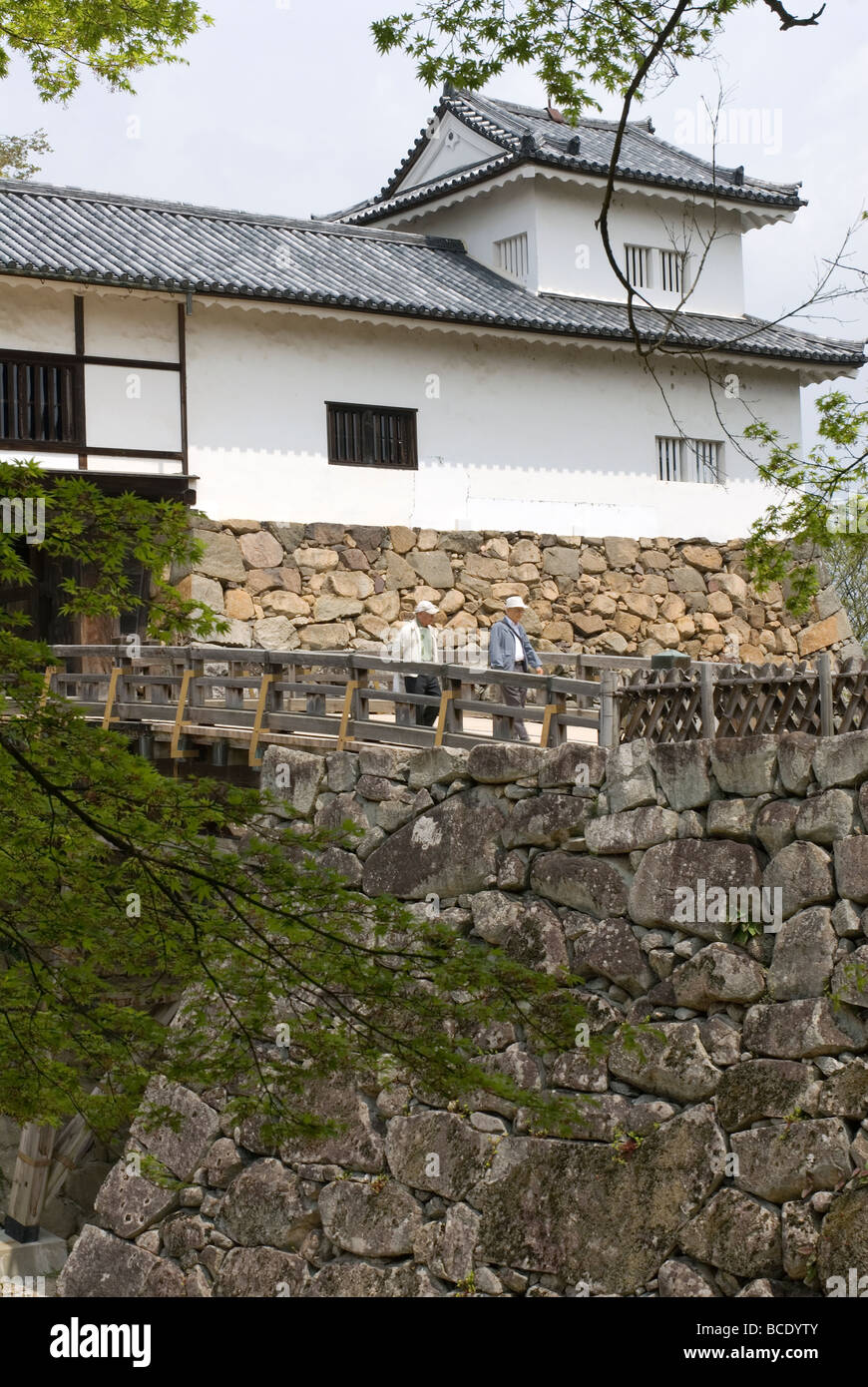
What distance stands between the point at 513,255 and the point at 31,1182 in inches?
576

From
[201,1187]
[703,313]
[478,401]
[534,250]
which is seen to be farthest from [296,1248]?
[703,313]

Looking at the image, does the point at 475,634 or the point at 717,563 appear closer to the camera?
the point at 475,634

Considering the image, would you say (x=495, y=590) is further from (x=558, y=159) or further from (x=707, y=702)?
(x=707, y=702)

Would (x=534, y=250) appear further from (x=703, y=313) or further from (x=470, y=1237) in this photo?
(x=470, y=1237)

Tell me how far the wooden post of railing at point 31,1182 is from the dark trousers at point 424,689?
5736 millimetres

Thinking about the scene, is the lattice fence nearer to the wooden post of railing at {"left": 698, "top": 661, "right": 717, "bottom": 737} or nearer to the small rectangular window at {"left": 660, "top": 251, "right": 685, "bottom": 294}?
the wooden post of railing at {"left": 698, "top": 661, "right": 717, "bottom": 737}

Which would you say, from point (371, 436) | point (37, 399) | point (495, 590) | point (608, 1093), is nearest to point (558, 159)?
point (371, 436)

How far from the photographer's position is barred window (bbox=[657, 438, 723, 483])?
23.2m

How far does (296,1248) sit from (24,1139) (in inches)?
180

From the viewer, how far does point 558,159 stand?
72.7 ft

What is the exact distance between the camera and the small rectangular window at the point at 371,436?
20641mm

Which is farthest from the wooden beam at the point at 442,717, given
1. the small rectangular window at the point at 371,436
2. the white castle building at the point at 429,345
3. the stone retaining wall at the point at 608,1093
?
the small rectangular window at the point at 371,436

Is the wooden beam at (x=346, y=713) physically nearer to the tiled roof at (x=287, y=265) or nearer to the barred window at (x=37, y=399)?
the barred window at (x=37, y=399)
